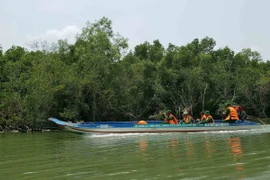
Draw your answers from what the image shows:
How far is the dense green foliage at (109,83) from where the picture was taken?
27.8 meters

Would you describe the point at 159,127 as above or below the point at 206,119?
below

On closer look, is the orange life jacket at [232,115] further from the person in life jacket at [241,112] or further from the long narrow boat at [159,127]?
the person in life jacket at [241,112]

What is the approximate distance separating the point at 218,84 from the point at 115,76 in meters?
9.91

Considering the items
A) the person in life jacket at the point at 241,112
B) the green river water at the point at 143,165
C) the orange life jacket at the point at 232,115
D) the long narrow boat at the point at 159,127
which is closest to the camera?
the green river water at the point at 143,165

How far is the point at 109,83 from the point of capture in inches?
1228

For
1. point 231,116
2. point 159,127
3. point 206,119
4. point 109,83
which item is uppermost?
point 109,83

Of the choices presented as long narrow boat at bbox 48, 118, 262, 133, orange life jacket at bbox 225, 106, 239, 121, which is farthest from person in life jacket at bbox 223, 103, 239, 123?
long narrow boat at bbox 48, 118, 262, 133

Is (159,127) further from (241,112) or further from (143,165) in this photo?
(143,165)

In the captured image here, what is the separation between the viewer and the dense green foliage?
27828mm

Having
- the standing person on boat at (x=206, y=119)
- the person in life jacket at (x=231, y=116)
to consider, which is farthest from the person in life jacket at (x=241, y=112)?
the standing person on boat at (x=206, y=119)

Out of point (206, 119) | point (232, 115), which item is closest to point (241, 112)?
point (232, 115)

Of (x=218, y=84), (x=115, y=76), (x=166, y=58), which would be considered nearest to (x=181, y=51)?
(x=166, y=58)

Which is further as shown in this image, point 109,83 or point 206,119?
point 109,83

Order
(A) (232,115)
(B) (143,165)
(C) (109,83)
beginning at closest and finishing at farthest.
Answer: (B) (143,165) < (A) (232,115) < (C) (109,83)
